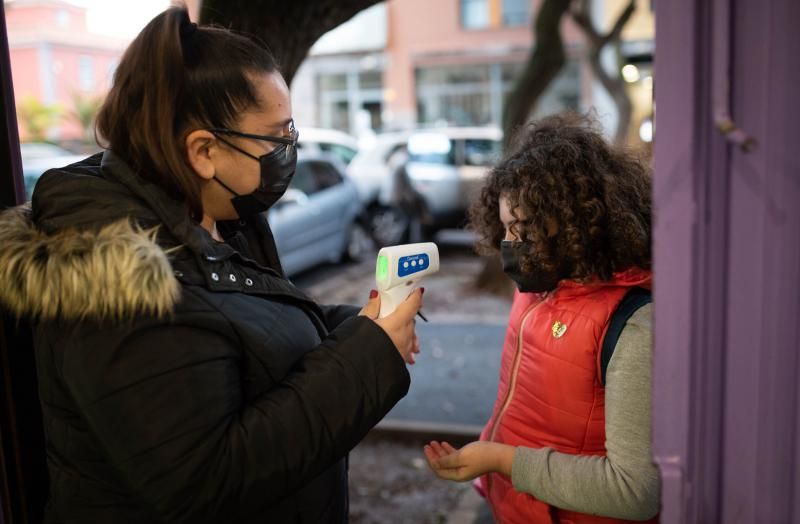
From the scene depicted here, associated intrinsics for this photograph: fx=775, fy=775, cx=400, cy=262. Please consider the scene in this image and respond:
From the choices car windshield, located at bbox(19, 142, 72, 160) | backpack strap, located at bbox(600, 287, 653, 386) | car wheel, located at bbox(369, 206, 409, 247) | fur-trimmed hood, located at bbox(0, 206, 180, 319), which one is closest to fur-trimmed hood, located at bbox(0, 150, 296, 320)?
fur-trimmed hood, located at bbox(0, 206, 180, 319)

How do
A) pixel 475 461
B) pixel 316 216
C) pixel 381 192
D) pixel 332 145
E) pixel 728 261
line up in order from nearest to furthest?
pixel 728 261
pixel 475 461
pixel 316 216
pixel 381 192
pixel 332 145

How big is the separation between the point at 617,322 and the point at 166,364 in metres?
0.85

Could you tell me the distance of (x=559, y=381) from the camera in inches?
62.8

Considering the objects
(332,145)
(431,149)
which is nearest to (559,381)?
(431,149)

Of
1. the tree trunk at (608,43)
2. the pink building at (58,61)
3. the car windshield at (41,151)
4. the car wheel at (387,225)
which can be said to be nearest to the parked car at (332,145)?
the car wheel at (387,225)

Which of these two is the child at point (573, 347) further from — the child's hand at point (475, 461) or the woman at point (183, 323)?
the woman at point (183, 323)

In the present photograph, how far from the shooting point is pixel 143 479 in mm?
1268

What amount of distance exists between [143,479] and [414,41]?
82.1 feet

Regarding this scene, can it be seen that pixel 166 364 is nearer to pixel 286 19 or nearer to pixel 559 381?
pixel 559 381

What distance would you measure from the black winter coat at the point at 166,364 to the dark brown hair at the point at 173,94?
0.05 m

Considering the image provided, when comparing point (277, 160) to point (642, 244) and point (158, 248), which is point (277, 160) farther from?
point (642, 244)

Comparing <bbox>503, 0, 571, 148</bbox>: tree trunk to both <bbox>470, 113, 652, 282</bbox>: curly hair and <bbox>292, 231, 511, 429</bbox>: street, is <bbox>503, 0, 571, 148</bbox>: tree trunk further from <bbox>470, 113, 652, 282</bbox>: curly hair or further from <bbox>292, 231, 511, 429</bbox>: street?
<bbox>470, 113, 652, 282</bbox>: curly hair

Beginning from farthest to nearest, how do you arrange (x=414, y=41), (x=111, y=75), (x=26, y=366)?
(x=414, y=41) → (x=26, y=366) → (x=111, y=75)

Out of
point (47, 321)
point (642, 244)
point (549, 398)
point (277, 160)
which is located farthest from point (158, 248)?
point (642, 244)
